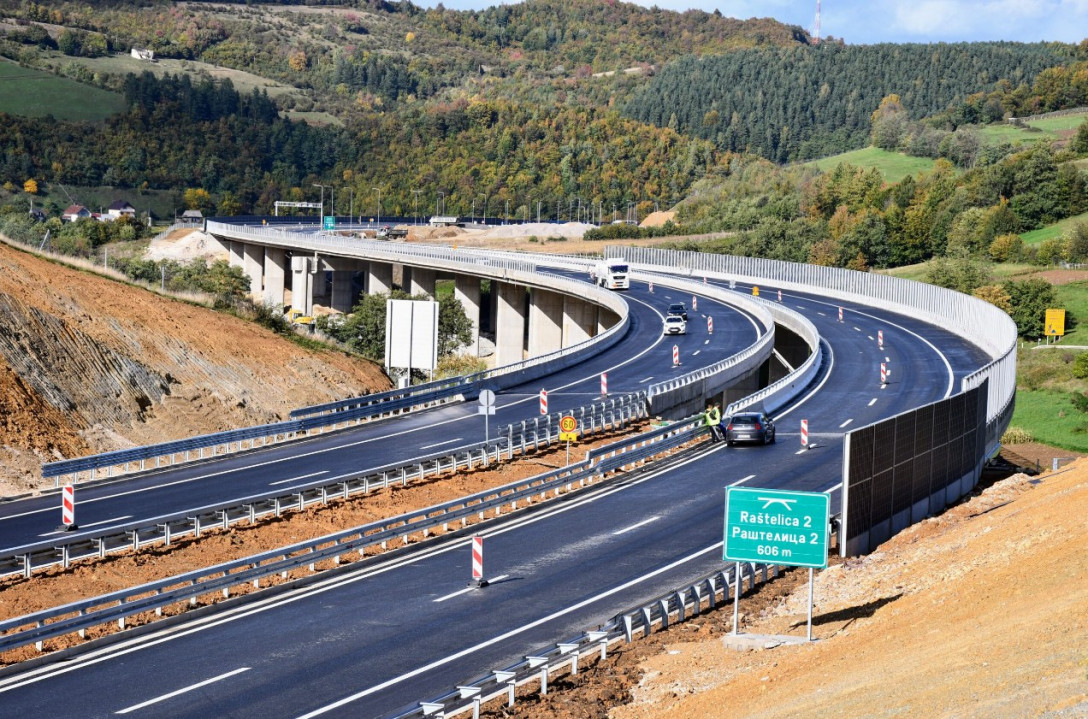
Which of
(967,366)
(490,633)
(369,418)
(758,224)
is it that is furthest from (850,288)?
(490,633)

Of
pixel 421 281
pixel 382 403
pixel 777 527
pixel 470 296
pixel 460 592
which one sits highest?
pixel 777 527

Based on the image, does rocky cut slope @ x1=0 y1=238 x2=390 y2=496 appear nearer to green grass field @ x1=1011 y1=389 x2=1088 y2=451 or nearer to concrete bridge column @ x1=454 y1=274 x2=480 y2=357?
green grass field @ x1=1011 y1=389 x2=1088 y2=451

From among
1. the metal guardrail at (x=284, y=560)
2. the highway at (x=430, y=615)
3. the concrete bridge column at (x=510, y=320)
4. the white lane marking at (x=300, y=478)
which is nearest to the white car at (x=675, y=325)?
the concrete bridge column at (x=510, y=320)

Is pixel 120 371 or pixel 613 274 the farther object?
pixel 613 274

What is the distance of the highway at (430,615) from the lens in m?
20.2

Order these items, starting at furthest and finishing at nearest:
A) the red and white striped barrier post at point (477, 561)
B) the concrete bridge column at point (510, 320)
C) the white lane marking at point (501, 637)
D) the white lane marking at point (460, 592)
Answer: the concrete bridge column at point (510, 320) < the red and white striped barrier post at point (477, 561) < the white lane marking at point (460, 592) < the white lane marking at point (501, 637)

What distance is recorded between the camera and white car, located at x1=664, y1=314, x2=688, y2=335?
74375mm

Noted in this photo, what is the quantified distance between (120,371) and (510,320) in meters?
53.0

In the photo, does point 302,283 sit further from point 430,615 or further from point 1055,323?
point 430,615

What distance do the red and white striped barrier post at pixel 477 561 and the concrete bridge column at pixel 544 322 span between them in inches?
2716

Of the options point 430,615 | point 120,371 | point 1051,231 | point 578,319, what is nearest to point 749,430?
point 430,615

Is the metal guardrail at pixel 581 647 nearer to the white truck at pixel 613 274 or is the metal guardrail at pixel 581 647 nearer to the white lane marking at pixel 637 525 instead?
the white lane marking at pixel 637 525

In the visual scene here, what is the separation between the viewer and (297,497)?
3403cm

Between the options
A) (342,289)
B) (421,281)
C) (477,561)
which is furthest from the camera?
(342,289)
